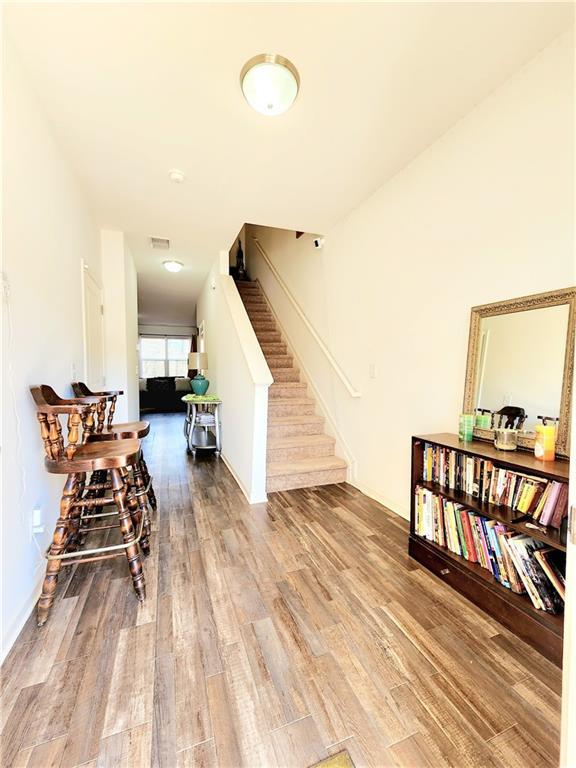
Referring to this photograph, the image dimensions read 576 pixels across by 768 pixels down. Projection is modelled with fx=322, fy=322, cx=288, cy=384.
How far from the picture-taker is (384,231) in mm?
2631

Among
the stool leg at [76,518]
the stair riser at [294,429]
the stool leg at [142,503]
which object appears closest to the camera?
the stool leg at [76,518]

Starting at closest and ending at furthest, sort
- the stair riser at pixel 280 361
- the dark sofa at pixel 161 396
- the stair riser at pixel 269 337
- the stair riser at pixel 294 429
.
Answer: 1. the stair riser at pixel 294 429
2. the stair riser at pixel 280 361
3. the stair riser at pixel 269 337
4. the dark sofa at pixel 161 396

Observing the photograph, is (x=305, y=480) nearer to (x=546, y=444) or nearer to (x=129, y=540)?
(x=129, y=540)

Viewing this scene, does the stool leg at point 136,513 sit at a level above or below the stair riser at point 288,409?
below

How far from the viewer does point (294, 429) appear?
3.61 m

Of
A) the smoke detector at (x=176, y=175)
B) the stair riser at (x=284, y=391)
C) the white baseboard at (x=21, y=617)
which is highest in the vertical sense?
the smoke detector at (x=176, y=175)

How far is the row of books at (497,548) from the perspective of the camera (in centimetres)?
133

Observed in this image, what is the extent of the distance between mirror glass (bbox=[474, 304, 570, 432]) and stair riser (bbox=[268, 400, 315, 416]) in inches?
88.3

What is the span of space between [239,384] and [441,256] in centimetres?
203

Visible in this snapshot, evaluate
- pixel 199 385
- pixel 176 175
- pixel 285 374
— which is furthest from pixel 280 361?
pixel 176 175

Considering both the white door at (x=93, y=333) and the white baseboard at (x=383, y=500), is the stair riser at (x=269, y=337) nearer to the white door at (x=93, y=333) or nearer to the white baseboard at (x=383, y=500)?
the white door at (x=93, y=333)

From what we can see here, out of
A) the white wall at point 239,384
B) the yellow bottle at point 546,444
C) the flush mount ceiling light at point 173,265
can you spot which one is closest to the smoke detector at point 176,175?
the white wall at point 239,384

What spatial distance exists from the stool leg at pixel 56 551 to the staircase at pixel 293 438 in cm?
166

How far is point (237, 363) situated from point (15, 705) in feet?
8.45
